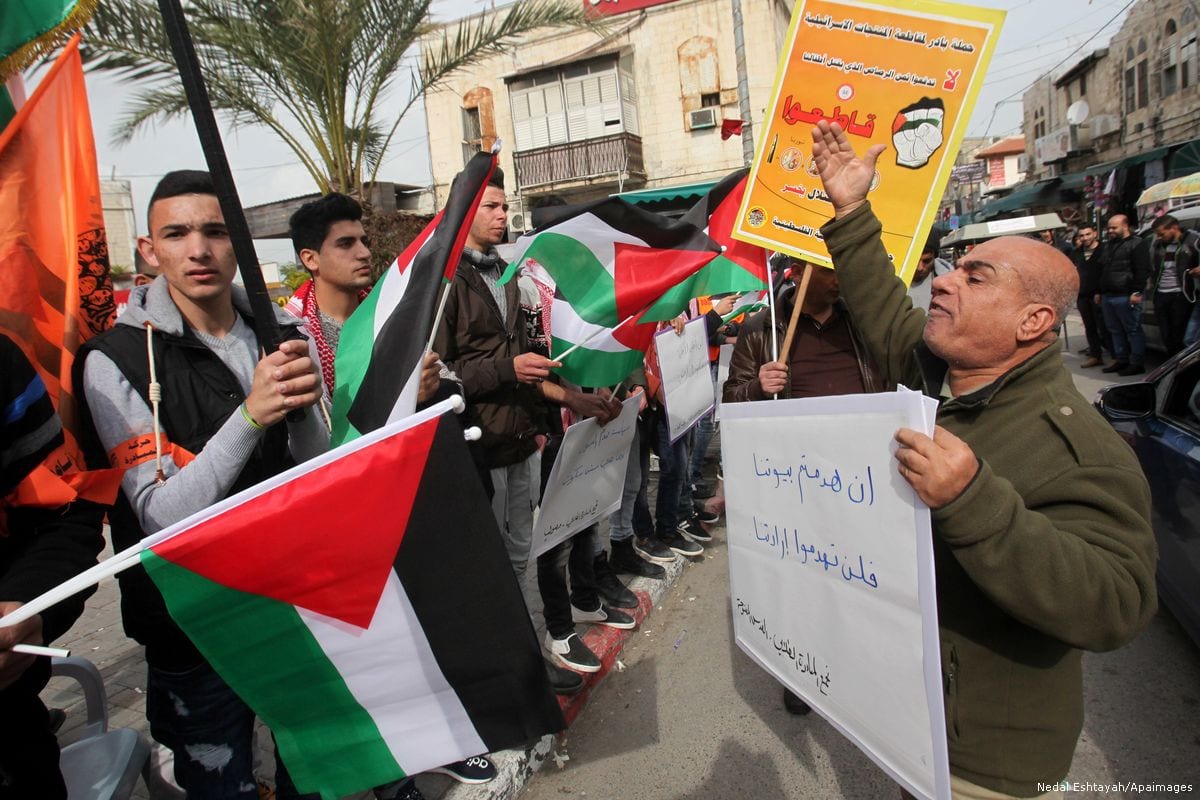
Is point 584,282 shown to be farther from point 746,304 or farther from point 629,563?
point 746,304

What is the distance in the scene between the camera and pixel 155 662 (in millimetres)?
1956

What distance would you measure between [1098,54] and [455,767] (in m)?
41.2

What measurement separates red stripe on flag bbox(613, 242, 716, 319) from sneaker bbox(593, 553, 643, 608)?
1.69m

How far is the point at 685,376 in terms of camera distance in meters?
4.91


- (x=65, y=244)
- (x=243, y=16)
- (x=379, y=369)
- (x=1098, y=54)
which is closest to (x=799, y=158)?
(x=379, y=369)

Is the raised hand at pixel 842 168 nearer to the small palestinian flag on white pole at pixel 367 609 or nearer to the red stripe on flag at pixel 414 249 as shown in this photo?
the red stripe on flag at pixel 414 249

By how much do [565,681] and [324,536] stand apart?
2.21 meters

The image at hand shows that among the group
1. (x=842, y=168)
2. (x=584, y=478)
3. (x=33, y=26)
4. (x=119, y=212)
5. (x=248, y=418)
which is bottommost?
(x=584, y=478)

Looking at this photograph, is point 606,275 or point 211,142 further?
Answer: point 606,275

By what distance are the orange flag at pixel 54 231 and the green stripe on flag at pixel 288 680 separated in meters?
0.71

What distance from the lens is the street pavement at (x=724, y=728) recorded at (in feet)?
9.11

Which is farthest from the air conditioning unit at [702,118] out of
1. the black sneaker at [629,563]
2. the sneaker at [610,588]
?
the sneaker at [610,588]

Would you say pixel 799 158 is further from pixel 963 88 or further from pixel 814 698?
pixel 814 698

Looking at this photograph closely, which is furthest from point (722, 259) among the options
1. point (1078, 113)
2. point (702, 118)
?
point (1078, 113)
